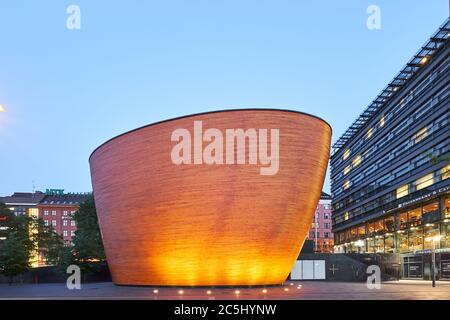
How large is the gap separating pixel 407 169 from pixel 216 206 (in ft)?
138

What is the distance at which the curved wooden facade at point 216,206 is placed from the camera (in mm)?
28797

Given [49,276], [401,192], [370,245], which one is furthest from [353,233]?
[49,276]

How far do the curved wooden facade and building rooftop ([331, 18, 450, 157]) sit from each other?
31.1 meters

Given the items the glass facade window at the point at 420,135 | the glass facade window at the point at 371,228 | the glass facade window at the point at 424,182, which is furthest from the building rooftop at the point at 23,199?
the glass facade window at the point at 424,182

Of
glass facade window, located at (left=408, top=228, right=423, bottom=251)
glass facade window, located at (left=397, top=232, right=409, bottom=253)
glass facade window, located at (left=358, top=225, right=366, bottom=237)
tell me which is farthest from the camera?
glass facade window, located at (left=358, top=225, right=366, bottom=237)

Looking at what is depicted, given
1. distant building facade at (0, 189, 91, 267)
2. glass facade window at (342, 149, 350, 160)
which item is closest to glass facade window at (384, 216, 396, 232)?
glass facade window at (342, 149, 350, 160)

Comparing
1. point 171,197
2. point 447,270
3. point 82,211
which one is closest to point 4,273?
point 82,211

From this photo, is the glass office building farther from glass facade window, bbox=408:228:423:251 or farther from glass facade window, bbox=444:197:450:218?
glass facade window, bbox=444:197:450:218

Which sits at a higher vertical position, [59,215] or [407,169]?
[407,169]

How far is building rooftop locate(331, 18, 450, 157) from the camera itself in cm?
5550

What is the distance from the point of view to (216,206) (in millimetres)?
28750

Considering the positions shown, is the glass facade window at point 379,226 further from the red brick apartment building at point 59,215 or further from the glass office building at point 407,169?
the red brick apartment building at point 59,215

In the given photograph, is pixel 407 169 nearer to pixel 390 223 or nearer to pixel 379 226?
pixel 390 223

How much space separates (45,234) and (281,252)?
58.8 m
